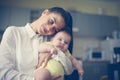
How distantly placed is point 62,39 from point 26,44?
0.43 feet

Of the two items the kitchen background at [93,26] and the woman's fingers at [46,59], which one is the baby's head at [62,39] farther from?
the kitchen background at [93,26]

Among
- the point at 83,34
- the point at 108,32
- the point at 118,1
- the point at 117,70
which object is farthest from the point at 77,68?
the point at 108,32

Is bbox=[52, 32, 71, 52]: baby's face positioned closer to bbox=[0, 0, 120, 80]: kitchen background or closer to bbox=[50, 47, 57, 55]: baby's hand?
bbox=[50, 47, 57, 55]: baby's hand

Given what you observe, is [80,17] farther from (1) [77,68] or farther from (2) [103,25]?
(1) [77,68]

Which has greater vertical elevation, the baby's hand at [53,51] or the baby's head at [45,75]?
the baby's hand at [53,51]

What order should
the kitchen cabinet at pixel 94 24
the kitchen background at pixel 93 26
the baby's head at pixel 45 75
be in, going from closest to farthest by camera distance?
the baby's head at pixel 45 75
the kitchen background at pixel 93 26
the kitchen cabinet at pixel 94 24

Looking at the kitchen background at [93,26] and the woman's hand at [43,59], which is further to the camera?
the kitchen background at [93,26]

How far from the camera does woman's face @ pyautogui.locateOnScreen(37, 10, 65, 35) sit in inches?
28.5

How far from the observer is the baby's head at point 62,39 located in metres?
0.71

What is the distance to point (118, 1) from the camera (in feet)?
5.36

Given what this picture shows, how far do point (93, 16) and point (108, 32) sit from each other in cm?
24

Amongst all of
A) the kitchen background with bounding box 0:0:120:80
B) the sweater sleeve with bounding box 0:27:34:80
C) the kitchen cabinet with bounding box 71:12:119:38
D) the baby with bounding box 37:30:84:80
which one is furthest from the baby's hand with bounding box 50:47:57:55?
the kitchen cabinet with bounding box 71:12:119:38

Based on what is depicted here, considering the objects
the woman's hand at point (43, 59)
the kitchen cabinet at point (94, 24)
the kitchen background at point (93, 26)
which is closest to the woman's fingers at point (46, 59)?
the woman's hand at point (43, 59)

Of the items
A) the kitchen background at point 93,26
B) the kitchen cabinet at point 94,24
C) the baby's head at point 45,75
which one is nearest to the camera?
the baby's head at point 45,75
